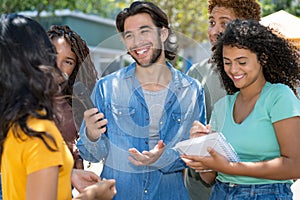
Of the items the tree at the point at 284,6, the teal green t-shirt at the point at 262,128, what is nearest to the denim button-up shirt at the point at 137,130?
the teal green t-shirt at the point at 262,128

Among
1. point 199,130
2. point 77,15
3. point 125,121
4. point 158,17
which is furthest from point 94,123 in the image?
point 77,15

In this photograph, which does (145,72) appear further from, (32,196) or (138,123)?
(32,196)

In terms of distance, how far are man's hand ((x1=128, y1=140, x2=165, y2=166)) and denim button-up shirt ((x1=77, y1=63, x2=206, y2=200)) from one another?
0.16 feet

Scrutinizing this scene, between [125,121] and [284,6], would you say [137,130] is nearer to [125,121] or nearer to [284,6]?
[125,121]

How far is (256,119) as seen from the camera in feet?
7.59

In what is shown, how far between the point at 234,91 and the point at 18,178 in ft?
4.58

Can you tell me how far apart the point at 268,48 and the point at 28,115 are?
4.22ft

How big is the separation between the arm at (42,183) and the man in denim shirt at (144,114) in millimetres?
791

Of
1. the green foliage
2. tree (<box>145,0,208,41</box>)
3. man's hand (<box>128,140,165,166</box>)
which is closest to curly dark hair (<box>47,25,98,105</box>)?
man's hand (<box>128,140,165,166</box>)

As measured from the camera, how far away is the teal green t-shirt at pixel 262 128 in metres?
2.26

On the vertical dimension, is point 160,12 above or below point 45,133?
above

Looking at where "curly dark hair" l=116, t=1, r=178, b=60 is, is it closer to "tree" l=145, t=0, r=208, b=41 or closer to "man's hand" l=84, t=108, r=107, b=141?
"man's hand" l=84, t=108, r=107, b=141

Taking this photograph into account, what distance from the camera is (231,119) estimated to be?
2.44 metres

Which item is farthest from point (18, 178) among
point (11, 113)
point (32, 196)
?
point (11, 113)
